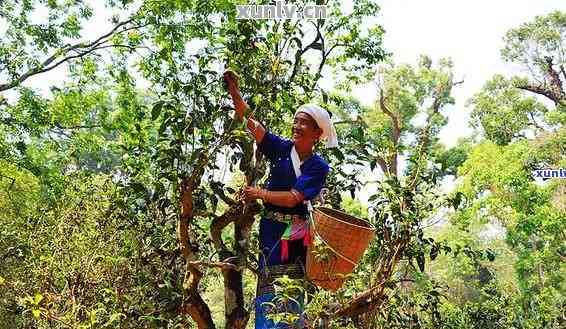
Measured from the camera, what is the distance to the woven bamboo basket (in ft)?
6.93

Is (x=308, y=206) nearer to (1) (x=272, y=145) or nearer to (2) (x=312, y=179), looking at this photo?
(2) (x=312, y=179)

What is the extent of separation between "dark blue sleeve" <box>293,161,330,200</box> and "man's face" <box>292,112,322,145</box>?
0.14 meters

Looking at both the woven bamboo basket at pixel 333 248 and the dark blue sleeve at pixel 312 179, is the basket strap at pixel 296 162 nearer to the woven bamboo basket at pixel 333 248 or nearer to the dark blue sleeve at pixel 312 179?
the dark blue sleeve at pixel 312 179

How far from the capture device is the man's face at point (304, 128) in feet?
7.75

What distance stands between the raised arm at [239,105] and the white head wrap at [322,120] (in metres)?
0.18

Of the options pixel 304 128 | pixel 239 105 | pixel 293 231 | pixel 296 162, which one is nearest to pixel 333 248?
pixel 293 231

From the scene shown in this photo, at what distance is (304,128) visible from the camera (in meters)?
2.36

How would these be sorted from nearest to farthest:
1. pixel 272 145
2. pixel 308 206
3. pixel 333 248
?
pixel 333 248 → pixel 308 206 → pixel 272 145

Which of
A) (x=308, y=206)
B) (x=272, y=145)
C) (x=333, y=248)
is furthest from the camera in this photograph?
(x=272, y=145)

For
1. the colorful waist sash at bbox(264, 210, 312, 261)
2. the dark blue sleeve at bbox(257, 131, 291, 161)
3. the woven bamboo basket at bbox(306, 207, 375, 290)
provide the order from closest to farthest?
the woven bamboo basket at bbox(306, 207, 375, 290) < the colorful waist sash at bbox(264, 210, 312, 261) < the dark blue sleeve at bbox(257, 131, 291, 161)

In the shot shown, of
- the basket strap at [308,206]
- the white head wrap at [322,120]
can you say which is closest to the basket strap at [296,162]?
the basket strap at [308,206]

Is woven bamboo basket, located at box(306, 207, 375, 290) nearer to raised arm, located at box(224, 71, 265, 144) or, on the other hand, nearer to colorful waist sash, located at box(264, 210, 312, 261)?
colorful waist sash, located at box(264, 210, 312, 261)

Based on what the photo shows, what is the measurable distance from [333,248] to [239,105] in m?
0.68

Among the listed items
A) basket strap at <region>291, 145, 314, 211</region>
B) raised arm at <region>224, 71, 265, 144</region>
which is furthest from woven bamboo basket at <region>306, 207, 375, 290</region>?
raised arm at <region>224, 71, 265, 144</region>
